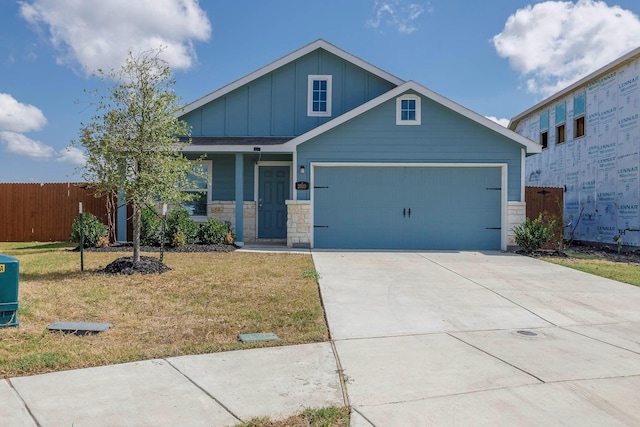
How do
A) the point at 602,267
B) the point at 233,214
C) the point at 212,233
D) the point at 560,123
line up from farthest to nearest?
the point at 560,123
the point at 233,214
the point at 212,233
the point at 602,267

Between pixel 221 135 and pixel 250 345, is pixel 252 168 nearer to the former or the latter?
pixel 221 135

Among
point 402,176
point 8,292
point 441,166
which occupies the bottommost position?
point 8,292

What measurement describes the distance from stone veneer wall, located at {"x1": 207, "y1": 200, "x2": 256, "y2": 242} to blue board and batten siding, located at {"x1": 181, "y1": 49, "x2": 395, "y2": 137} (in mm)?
2206

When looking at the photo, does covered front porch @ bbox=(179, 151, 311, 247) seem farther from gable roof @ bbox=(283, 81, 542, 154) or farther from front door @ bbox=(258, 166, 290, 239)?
gable roof @ bbox=(283, 81, 542, 154)

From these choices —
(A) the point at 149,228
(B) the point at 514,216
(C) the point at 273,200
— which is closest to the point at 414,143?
(B) the point at 514,216

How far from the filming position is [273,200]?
14414mm

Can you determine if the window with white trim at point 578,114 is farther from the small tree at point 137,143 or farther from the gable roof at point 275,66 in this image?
the small tree at point 137,143

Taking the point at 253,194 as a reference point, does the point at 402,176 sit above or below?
above

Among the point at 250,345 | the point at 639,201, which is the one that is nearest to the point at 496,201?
the point at 639,201

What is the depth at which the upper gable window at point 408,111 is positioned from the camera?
12797 mm

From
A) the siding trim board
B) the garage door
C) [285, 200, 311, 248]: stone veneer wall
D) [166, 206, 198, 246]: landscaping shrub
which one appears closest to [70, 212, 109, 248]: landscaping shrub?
[166, 206, 198, 246]: landscaping shrub

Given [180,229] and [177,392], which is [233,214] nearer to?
[180,229]

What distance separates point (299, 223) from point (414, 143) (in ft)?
12.4

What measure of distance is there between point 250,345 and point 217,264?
→ 515 centimetres
